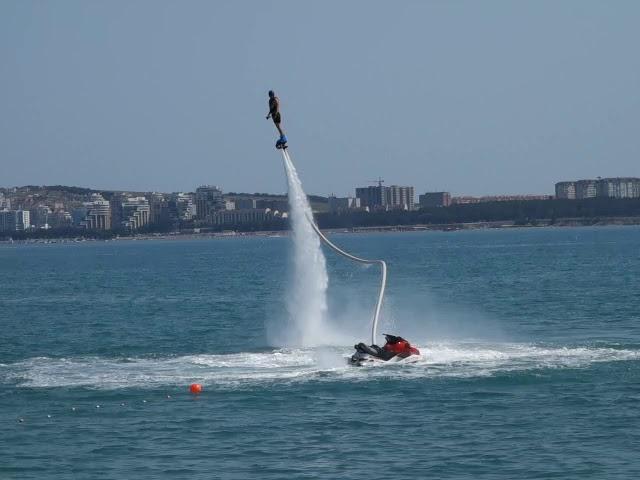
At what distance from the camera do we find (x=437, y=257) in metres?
149

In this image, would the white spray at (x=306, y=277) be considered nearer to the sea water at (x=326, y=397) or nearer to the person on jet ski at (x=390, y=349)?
the sea water at (x=326, y=397)

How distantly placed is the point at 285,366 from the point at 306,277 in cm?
647

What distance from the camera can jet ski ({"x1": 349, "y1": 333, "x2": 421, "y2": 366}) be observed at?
3922cm

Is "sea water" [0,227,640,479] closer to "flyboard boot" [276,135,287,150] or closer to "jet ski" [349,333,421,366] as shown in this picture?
"jet ski" [349,333,421,366]

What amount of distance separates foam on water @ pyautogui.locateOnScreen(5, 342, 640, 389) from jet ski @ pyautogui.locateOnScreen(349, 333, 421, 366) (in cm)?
38

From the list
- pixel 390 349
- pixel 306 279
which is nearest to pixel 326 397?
pixel 390 349

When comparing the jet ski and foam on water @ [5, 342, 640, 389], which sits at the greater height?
the jet ski

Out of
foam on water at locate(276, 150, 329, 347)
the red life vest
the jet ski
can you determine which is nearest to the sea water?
the jet ski

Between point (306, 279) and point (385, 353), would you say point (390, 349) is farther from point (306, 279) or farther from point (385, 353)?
point (306, 279)

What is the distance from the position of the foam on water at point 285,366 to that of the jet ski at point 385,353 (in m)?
0.38

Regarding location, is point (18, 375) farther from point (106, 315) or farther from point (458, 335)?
point (106, 315)

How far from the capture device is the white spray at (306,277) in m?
44.5

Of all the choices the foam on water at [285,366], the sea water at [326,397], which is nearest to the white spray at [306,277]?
the sea water at [326,397]

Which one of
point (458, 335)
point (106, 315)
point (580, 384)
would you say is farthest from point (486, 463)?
point (106, 315)
